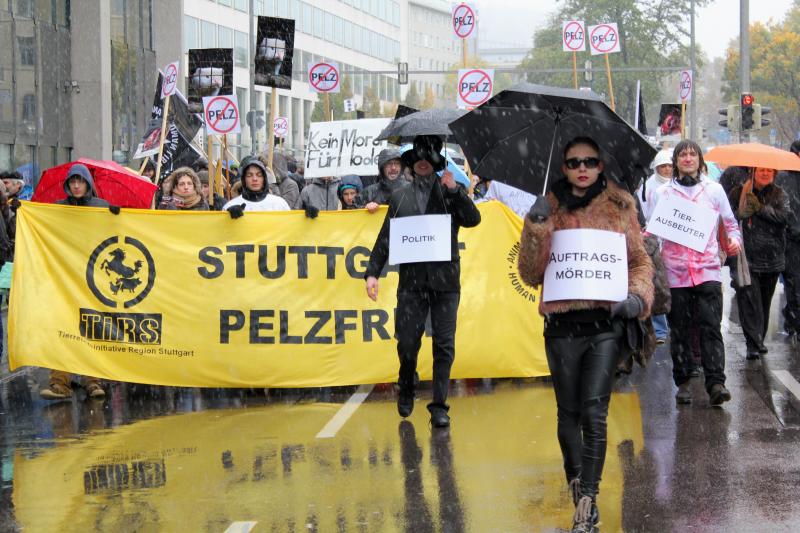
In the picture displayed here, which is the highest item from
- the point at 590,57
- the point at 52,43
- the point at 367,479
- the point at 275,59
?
the point at 590,57

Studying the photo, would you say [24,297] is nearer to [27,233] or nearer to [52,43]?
[27,233]

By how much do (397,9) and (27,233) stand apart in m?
92.6

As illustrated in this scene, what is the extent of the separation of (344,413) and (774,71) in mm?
75306

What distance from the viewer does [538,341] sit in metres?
10.9

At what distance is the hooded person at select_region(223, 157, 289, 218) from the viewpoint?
Answer: 11.0m

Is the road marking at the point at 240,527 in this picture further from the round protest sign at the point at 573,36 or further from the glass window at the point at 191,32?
the glass window at the point at 191,32

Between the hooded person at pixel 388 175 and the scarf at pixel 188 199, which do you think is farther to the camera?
the hooded person at pixel 388 175

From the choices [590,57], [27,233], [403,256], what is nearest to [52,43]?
[27,233]

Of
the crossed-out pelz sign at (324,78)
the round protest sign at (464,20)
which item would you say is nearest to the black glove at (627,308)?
the round protest sign at (464,20)

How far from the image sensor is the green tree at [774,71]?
258 ft

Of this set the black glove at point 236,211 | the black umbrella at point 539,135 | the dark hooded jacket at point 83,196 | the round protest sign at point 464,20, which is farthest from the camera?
the round protest sign at point 464,20

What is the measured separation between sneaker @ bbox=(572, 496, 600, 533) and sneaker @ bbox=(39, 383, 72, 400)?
582cm

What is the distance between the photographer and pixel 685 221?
956 cm

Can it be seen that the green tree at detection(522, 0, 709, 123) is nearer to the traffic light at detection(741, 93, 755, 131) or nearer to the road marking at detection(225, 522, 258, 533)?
the traffic light at detection(741, 93, 755, 131)
